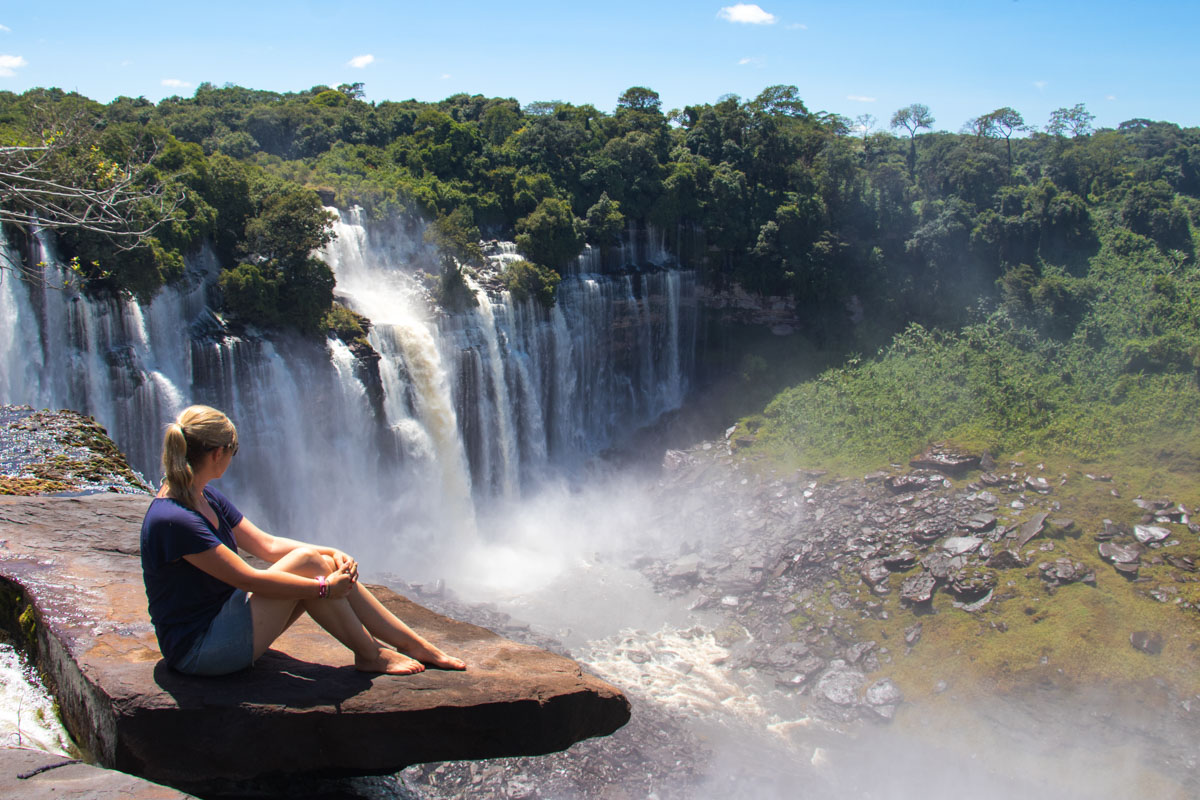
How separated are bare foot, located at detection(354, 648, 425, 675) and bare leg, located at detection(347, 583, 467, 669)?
0.08 m

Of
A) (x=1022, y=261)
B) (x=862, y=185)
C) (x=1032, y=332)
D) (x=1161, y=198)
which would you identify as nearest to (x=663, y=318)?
(x=862, y=185)

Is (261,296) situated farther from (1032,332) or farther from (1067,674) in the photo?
(1032,332)

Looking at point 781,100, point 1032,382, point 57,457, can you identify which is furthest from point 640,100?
point 57,457

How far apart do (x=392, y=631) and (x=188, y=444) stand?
167 cm

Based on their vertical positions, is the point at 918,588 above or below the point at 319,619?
below

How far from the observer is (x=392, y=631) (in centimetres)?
501

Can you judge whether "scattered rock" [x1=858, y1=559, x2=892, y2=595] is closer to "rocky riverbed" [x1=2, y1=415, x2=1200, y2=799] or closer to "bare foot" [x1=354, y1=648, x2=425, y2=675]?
"rocky riverbed" [x1=2, y1=415, x2=1200, y2=799]

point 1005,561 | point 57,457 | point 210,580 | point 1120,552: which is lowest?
point 1005,561

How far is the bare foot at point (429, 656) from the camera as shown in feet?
16.8

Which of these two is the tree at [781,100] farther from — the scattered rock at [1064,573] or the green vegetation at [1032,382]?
the scattered rock at [1064,573]

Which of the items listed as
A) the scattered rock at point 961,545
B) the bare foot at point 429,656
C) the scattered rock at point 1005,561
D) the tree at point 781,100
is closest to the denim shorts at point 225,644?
the bare foot at point 429,656

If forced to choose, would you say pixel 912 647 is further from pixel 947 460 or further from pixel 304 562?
pixel 304 562

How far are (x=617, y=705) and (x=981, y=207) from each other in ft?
133

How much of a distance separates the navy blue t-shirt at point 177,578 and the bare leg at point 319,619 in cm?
26
